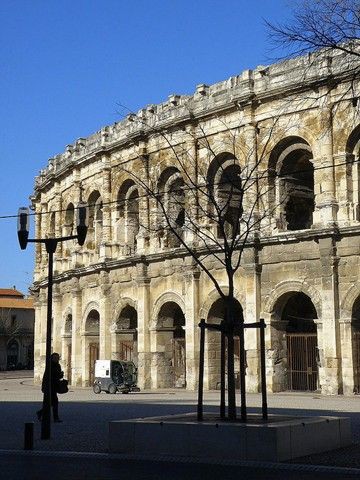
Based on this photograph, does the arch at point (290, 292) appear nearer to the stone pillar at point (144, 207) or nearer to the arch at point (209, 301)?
the arch at point (209, 301)

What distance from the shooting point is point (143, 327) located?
1325 inches

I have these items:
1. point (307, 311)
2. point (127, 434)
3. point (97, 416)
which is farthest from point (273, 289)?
point (127, 434)

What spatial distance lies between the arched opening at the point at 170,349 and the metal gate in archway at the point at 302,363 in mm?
5515

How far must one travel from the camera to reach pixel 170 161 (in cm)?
3359

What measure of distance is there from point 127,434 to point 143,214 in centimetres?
2224

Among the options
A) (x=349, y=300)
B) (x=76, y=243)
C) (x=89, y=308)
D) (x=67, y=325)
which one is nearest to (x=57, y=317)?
(x=67, y=325)

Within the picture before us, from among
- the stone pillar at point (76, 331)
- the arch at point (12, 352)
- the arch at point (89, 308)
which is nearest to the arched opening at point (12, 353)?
the arch at point (12, 352)

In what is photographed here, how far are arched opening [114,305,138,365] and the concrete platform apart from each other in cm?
2322

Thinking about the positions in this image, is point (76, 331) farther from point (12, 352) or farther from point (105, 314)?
point (12, 352)

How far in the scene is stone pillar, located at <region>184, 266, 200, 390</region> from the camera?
30.9 m

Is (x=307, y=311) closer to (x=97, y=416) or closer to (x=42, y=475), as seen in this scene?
(x=97, y=416)

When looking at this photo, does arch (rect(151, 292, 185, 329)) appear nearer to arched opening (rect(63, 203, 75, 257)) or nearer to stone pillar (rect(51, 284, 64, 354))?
arched opening (rect(63, 203, 75, 257))

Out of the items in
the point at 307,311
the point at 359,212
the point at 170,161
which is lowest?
the point at 307,311

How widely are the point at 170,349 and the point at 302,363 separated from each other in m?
6.40
